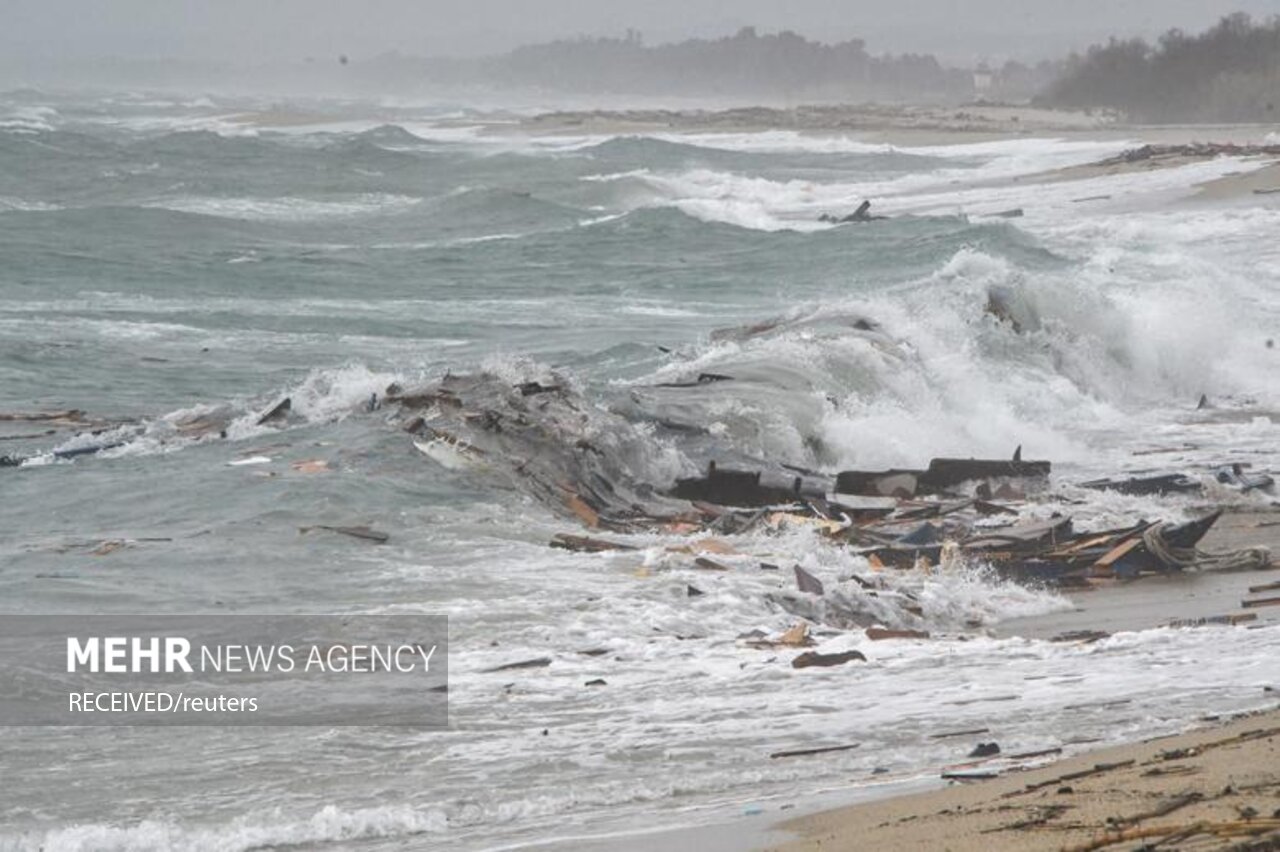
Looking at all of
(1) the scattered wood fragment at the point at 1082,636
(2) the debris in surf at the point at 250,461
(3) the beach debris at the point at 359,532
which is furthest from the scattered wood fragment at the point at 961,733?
(2) the debris in surf at the point at 250,461

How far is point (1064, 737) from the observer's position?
8008 mm

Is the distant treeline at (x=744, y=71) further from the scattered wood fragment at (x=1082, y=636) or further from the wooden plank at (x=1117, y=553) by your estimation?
the scattered wood fragment at (x=1082, y=636)

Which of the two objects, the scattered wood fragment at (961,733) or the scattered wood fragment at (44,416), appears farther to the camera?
the scattered wood fragment at (44,416)

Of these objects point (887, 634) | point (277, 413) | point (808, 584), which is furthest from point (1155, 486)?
point (277, 413)

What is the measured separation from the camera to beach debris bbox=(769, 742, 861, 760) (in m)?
8.05

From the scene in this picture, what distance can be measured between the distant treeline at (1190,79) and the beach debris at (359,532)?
68884mm

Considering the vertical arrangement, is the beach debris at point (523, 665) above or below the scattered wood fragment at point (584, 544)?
above

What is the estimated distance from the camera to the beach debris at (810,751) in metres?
8.05

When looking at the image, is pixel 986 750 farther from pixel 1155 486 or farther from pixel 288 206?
pixel 288 206

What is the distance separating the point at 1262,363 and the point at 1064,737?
52.9ft

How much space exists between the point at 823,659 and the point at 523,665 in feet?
4.78

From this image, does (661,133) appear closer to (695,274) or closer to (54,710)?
(695,274)

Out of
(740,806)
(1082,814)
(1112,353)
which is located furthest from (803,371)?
(1082,814)

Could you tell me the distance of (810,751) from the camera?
319 inches
